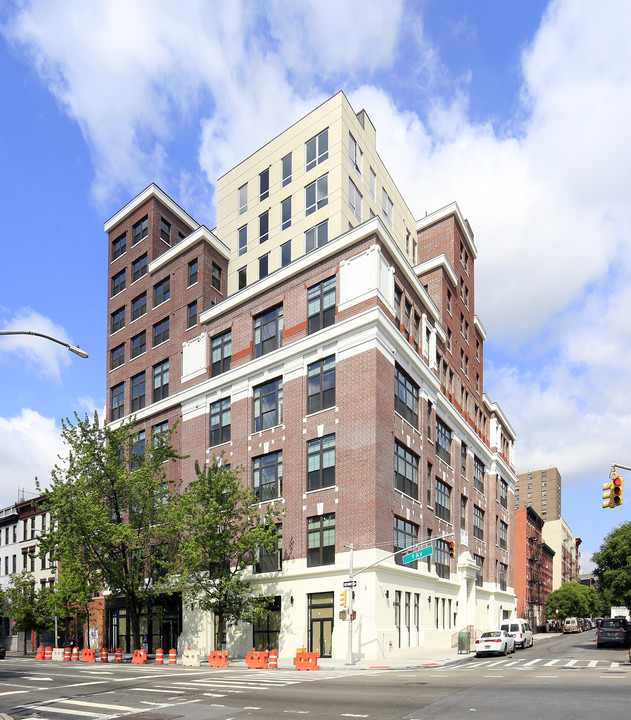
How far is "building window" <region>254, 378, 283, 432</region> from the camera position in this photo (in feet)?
155

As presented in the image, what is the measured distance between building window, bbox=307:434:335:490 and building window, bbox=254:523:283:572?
3.83m

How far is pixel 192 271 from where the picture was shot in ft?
187

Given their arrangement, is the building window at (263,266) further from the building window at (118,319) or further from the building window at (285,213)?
the building window at (118,319)

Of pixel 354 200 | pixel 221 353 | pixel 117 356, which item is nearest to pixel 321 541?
pixel 221 353

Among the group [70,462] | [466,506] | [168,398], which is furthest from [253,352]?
[466,506]

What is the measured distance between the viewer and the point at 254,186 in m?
56.0

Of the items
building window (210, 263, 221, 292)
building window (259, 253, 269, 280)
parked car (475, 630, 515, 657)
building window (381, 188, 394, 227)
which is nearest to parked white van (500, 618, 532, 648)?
parked car (475, 630, 515, 657)

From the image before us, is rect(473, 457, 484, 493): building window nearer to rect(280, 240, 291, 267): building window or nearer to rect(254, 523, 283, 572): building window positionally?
rect(254, 523, 283, 572): building window

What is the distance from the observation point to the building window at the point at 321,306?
45.2m

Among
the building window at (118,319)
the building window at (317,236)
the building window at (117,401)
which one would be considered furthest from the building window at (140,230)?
the building window at (317,236)

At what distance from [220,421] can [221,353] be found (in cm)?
501

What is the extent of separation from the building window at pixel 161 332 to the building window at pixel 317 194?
15.7 metres

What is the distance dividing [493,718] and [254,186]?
45.9m

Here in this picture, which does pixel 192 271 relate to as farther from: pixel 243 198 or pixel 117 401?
pixel 117 401
